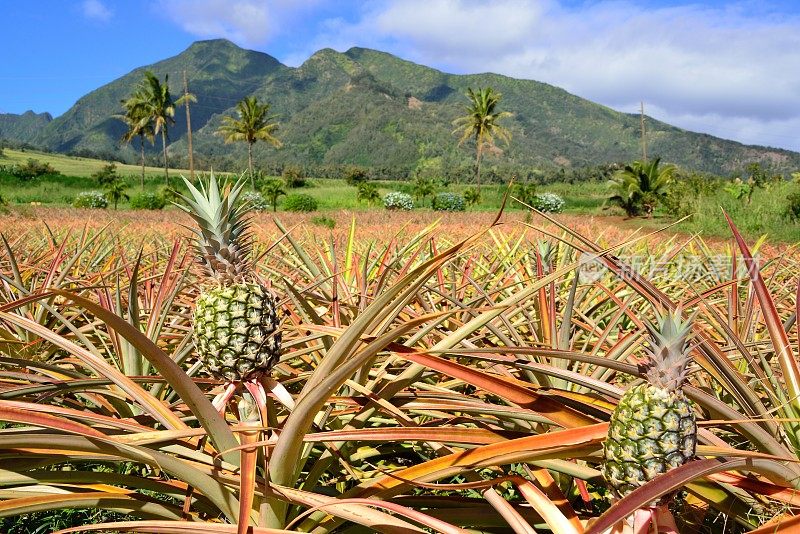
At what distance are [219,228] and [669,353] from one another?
811 millimetres

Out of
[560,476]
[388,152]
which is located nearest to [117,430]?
[560,476]

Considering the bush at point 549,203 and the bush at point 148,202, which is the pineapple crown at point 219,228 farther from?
the bush at point 549,203

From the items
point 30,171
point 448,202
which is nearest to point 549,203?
point 448,202

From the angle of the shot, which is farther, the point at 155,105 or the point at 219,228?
the point at 155,105

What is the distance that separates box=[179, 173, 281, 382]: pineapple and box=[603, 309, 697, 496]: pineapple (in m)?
0.66

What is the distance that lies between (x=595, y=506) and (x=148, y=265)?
8.28 ft

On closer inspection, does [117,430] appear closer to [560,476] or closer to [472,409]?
[472,409]

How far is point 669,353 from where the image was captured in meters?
0.77

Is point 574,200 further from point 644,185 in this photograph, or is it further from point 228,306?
point 228,306

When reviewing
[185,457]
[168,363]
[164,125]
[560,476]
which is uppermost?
[164,125]

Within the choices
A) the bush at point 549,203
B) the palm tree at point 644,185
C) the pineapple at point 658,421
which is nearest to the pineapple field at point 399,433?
the pineapple at point 658,421

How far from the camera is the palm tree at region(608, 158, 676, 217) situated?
30.0 metres

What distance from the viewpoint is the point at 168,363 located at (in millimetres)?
831

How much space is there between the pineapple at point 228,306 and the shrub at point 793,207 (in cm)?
1801
